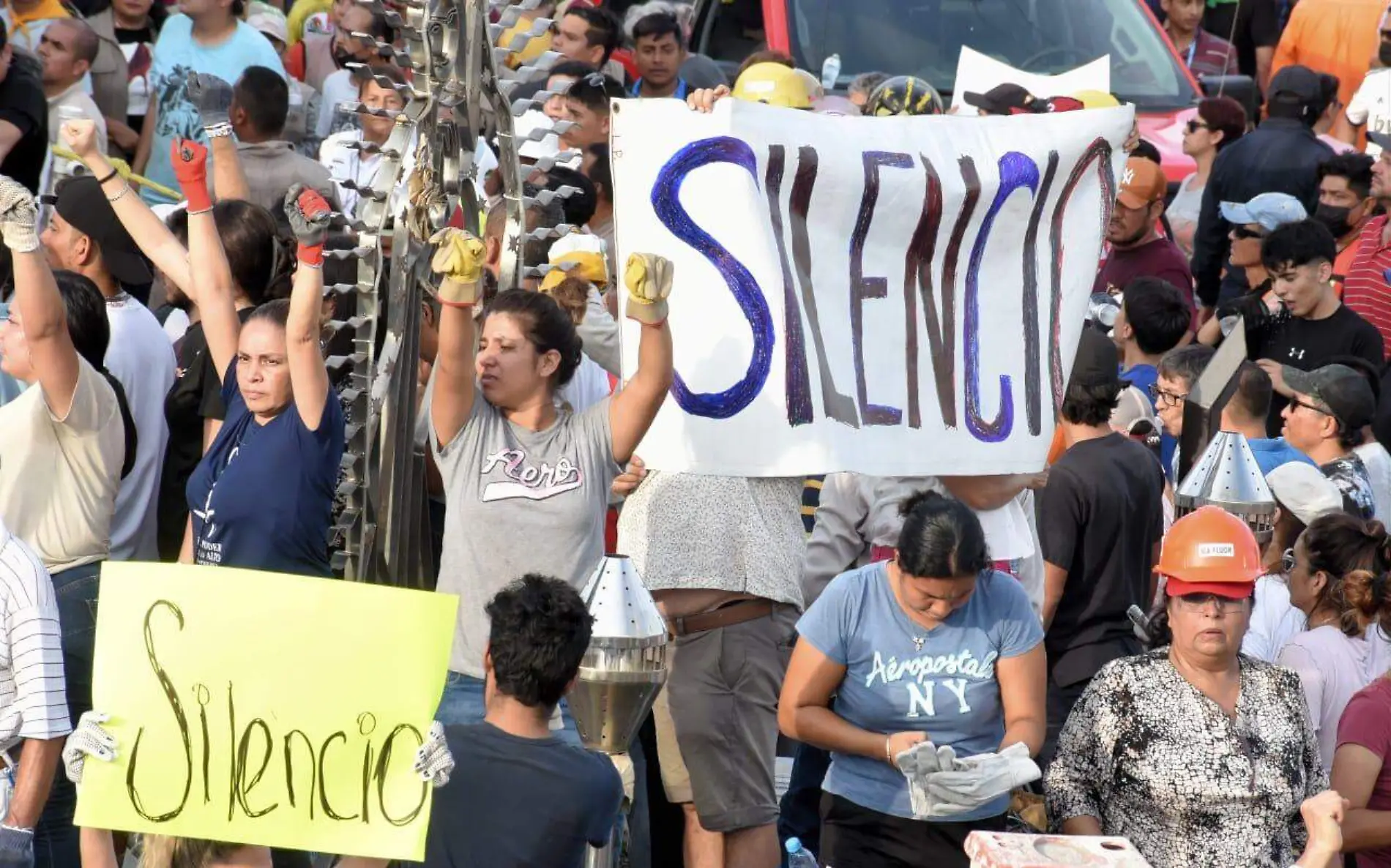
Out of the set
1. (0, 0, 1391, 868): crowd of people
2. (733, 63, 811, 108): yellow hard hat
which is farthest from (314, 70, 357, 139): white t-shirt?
(0, 0, 1391, 868): crowd of people

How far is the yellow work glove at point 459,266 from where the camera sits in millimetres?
4621

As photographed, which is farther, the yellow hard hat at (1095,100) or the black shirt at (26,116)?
the yellow hard hat at (1095,100)

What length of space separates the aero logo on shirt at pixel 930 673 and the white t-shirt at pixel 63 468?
2.00 metres

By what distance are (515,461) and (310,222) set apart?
776 mm

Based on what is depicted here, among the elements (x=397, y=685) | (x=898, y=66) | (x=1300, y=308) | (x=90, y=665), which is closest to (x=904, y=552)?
(x=397, y=685)

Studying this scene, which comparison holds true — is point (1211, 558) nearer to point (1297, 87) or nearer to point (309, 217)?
point (309, 217)

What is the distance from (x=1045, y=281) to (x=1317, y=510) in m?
1.31

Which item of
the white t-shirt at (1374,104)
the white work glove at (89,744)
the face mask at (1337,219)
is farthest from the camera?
the white t-shirt at (1374,104)

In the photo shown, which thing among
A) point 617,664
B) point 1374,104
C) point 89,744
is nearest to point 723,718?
point 617,664

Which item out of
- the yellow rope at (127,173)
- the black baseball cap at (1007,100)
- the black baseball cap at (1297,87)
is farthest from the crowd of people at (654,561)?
the black baseball cap at (1297,87)

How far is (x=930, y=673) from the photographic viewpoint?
16.9 feet

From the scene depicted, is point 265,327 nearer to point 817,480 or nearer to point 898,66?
point 817,480

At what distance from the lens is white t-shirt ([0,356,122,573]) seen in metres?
5.24

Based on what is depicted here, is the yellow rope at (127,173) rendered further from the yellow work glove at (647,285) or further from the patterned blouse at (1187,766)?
the patterned blouse at (1187,766)
